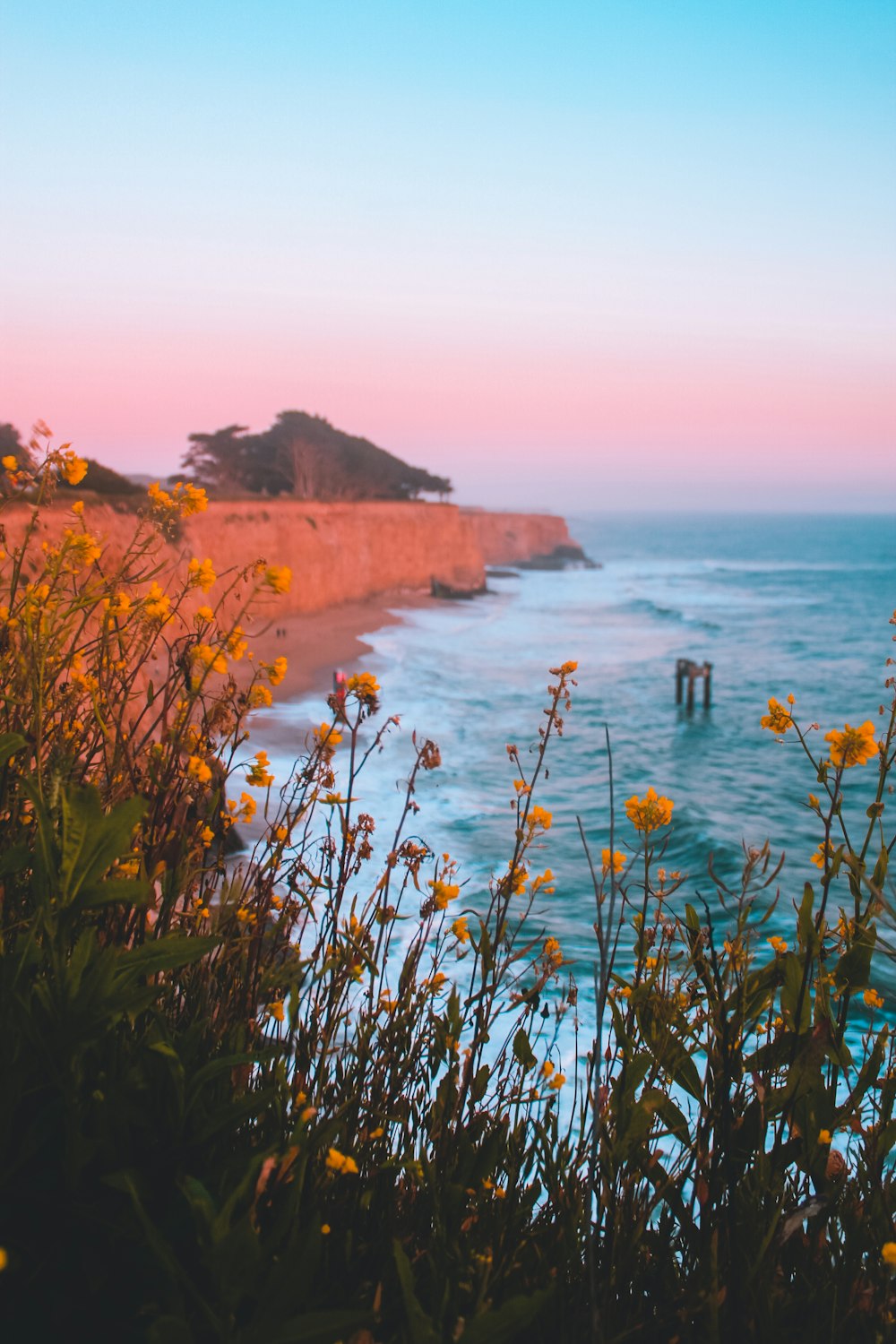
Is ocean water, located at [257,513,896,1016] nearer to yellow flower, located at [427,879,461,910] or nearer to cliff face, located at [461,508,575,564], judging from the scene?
yellow flower, located at [427,879,461,910]

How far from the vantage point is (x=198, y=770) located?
200 centimetres

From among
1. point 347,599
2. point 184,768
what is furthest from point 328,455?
point 184,768

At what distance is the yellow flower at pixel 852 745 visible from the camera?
1879mm

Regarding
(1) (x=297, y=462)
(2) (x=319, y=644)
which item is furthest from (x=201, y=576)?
(1) (x=297, y=462)

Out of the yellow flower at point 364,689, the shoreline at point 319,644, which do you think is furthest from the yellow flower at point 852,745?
the shoreline at point 319,644

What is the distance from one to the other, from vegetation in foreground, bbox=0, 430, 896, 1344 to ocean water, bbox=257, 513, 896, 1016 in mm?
576

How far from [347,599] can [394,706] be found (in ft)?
69.3

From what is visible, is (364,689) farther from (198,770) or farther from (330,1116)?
(330,1116)

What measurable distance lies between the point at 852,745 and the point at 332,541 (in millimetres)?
44116

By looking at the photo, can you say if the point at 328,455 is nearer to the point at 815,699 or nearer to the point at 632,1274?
the point at 815,699

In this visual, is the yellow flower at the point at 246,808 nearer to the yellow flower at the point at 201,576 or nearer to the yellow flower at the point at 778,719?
the yellow flower at the point at 201,576

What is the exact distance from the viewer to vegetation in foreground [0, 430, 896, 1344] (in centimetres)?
135

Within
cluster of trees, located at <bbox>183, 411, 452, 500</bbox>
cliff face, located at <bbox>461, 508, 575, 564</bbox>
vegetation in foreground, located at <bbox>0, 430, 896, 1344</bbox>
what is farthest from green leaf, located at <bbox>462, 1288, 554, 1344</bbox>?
cliff face, located at <bbox>461, 508, 575, 564</bbox>

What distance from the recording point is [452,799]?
57.6 ft
